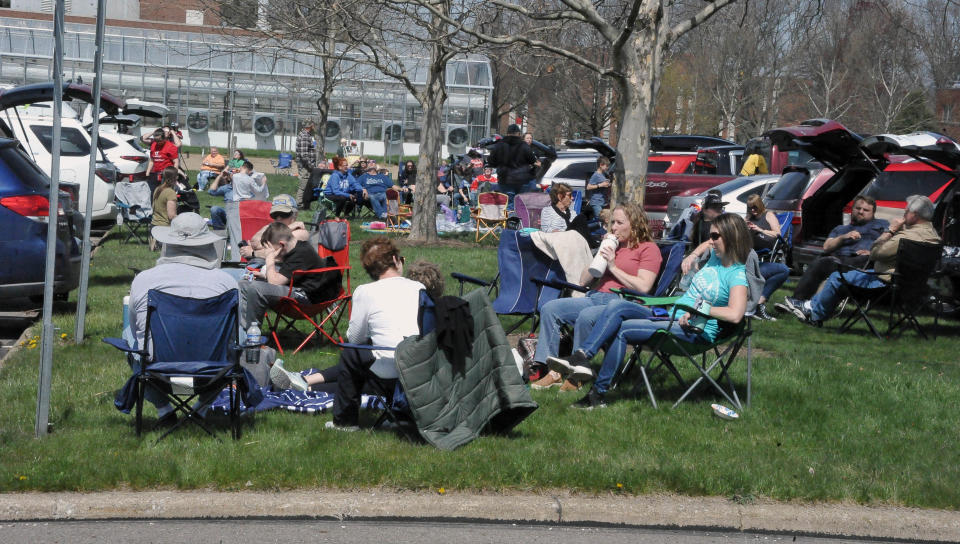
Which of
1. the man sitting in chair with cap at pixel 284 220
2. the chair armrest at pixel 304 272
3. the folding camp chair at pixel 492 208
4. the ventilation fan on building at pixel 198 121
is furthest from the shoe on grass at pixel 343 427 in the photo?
the ventilation fan on building at pixel 198 121

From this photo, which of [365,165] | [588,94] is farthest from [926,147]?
[588,94]

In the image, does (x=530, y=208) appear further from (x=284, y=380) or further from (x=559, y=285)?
(x=284, y=380)

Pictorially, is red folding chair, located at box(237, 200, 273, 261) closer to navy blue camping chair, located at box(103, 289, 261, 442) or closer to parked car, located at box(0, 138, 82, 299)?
parked car, located at box(0, 138, 82, 299)

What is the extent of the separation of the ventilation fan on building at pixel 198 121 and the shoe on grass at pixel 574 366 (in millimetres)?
36255

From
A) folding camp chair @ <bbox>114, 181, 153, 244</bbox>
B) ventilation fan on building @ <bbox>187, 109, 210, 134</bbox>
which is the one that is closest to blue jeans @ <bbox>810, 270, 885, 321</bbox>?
folding camp chair @ <bbox>114, 181, 153, 244</bbox>

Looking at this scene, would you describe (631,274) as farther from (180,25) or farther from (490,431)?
(180,25)

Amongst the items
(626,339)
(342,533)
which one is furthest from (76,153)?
(342,533)

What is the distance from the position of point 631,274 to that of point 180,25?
54793 millimetres

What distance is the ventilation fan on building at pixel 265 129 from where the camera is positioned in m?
43.9

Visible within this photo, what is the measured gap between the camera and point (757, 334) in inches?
422

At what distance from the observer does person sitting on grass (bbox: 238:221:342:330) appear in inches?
340

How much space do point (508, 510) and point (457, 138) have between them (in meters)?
35.1

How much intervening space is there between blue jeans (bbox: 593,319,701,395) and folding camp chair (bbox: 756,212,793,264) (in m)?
6.50

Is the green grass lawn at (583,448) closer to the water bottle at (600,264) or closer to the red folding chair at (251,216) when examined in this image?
the water bottle at (600,264)
